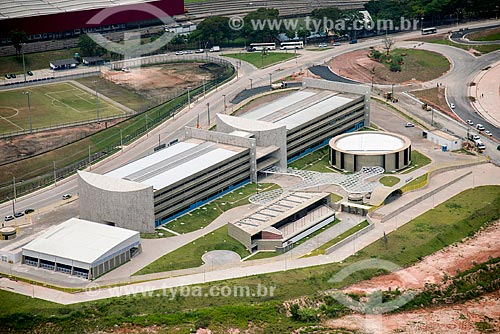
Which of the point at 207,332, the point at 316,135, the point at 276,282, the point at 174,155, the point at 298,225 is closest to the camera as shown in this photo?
the point at 207,332

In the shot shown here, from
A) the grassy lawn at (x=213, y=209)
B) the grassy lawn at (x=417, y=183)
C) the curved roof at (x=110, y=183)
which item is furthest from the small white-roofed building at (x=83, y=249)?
the grassy lawn at (x=417, y=183)

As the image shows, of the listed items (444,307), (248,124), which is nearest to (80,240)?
(248,124)

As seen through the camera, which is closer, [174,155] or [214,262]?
[214,262]

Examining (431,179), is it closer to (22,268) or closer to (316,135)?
(316,135)

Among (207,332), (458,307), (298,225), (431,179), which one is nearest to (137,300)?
(207,332)

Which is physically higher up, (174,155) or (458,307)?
(174,155)

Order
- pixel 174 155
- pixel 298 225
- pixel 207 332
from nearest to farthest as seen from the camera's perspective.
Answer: pixel 207 332
pixel 298 225
pixel 174 155
